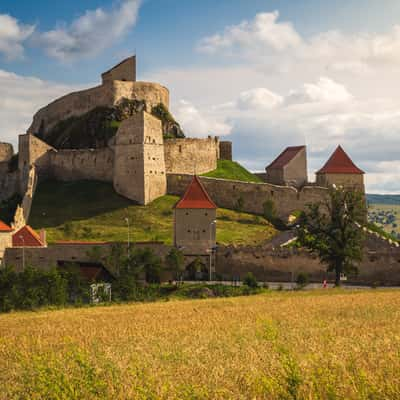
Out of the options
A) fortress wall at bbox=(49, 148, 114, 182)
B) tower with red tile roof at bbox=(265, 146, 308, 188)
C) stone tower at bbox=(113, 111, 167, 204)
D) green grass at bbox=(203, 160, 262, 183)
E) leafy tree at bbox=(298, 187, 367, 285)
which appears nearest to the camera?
leafy tree at bbox=(298, 187, 367, 285)

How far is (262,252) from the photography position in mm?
53594

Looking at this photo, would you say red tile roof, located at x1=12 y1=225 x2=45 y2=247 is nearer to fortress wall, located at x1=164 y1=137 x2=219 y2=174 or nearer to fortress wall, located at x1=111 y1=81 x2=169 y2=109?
→ fortress wall, located at x1=164 y1=137 x2=219 y2=174

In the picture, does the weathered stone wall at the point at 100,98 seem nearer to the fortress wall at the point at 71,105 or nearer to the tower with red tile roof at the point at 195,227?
the fortress wall at the point at 71,105

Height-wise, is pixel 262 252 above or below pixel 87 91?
below

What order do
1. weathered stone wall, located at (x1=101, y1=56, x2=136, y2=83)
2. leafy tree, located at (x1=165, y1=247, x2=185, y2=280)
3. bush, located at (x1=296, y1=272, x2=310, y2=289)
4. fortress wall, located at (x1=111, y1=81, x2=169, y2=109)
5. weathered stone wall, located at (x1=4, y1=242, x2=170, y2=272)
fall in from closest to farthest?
bush, located at (x1=296, y1=272, x2=310, y2=289) → leafy tree, located at (x1=165, y1=247, x2=185, y2=280) → weathered stone wall, located at (x1=4, y1=242, x2=170, y2=272) → fortress wall, located at (x1=111, y1=81, x2=169, y2=109) → weathered stone wall, located at (x1=101, y1=56, x2=136, y2=83)

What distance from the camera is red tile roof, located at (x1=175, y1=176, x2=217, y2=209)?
54.0m

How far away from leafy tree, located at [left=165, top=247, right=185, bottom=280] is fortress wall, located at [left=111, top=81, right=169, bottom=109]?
36.3 metres

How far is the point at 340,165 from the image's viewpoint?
78.9 metres

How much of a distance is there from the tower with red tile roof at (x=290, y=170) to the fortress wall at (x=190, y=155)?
24.4 feet

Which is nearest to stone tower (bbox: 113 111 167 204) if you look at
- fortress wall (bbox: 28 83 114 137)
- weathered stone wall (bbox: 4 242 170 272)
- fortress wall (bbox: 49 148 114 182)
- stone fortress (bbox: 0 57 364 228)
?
stone fortress (bbox: 0 57 364 228)

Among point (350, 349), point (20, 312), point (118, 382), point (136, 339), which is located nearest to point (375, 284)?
point (20, 312)

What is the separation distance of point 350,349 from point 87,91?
75.6 m

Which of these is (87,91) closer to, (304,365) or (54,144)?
(54,144)

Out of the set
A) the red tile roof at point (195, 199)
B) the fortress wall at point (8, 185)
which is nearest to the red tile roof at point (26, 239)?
the red tile roof at point (195, 199)
